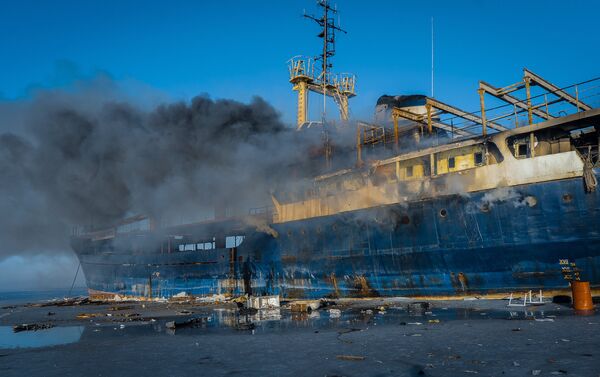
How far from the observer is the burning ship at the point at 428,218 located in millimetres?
16906

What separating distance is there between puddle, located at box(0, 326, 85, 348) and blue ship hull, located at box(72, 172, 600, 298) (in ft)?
42.3

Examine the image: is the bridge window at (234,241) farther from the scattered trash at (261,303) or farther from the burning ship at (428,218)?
the scattered trash at (261,303)

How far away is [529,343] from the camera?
8.40m

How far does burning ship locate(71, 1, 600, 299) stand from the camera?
16.9 meters

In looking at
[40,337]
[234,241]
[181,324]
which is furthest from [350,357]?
[234,241]

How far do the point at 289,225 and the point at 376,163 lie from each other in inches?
250

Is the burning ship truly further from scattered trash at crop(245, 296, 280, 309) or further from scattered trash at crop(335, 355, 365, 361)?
scattered trash at crop(335, 355, 365, 361)

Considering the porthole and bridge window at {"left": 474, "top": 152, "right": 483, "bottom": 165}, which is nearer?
the porthole

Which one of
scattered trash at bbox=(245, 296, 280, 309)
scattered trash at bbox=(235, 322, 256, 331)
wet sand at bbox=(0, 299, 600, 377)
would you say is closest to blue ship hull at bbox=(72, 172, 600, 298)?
wet sand at bbox=(0, 299, 600, 377)

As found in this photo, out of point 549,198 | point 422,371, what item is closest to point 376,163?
point 549,198

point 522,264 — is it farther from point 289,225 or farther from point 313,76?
point 313,76

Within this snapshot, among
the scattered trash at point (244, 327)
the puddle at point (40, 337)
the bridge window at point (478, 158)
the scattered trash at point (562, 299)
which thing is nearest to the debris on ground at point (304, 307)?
the scattered trash at point (244, 327)

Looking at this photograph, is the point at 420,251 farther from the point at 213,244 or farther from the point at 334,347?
the point at 213,244

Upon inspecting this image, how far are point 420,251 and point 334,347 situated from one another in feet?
39.8
